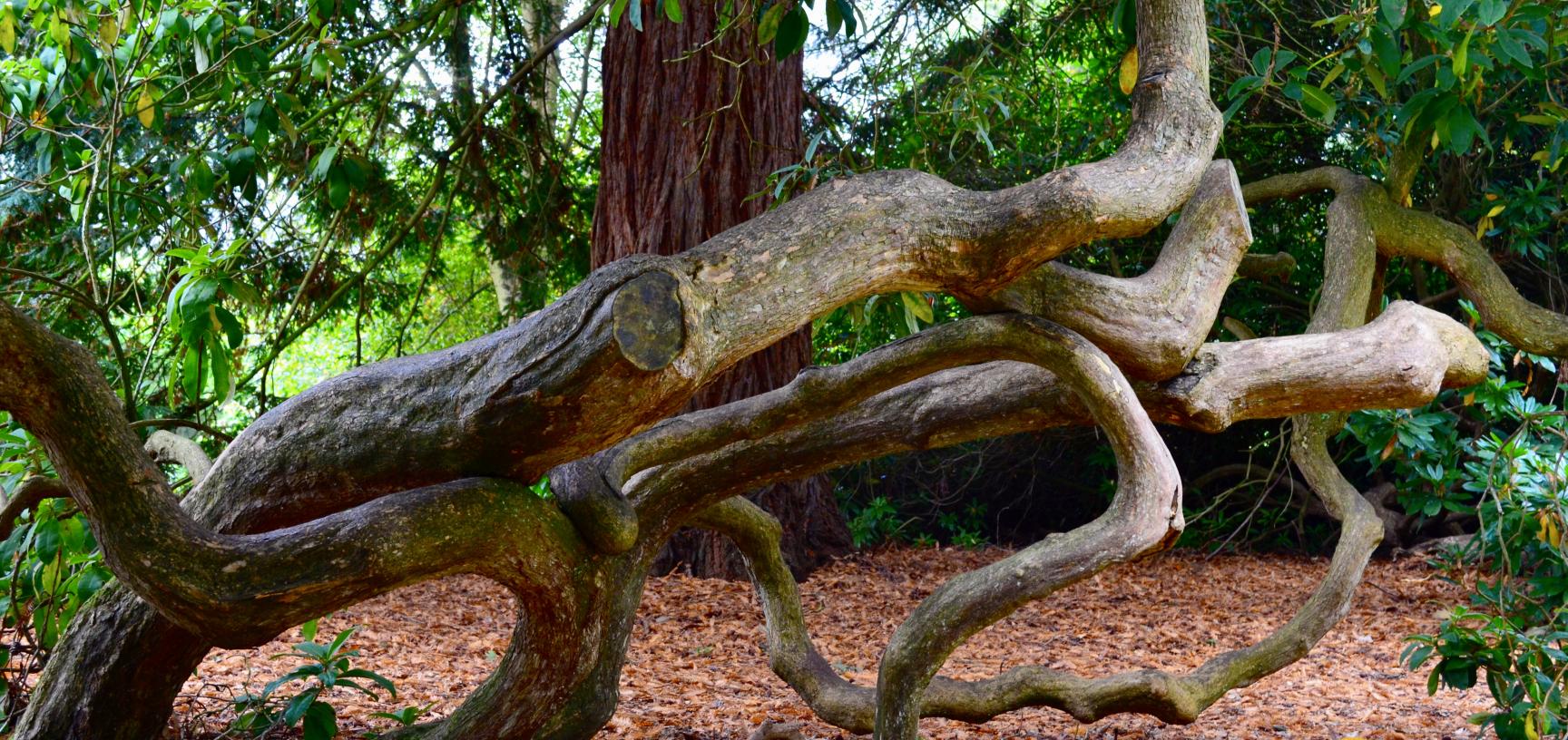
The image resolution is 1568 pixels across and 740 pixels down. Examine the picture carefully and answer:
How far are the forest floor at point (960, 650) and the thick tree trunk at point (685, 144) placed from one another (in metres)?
1.37

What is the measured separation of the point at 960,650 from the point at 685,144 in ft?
9.91

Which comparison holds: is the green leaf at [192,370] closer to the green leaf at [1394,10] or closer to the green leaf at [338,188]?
the green leaf at [338,188]

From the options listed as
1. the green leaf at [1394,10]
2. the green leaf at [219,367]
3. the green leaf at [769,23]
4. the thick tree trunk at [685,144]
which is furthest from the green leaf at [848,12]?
the thick tree trunk at [685,144]

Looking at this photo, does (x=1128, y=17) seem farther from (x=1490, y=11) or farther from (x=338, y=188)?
(x=338, y=188)

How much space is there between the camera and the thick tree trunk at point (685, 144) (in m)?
6.42

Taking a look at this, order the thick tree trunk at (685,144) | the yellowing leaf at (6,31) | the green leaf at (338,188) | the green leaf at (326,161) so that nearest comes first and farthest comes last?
1. the yellowing leaf at (6,31)
2. the green leaf at (326,161)
3. the green leaf at (338,188)
4. the thick tree trunk at (685,144)

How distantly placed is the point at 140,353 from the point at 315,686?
2.82 metres

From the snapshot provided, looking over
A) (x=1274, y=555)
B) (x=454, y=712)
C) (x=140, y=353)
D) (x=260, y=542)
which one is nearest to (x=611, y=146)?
(x=140, y=353)

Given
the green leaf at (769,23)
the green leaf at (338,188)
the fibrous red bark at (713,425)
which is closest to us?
the fibrous red bark at (713,425)

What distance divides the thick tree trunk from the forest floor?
1373 millimetres

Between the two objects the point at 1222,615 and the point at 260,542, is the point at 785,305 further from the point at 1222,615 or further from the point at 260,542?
the point at 1222,615

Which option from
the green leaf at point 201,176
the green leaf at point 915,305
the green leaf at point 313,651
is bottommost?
the green leaf at point 313,651

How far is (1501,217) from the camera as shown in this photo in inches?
261

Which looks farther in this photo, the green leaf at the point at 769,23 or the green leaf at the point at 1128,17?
the green leaf at the point at 1128,17
